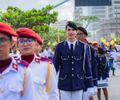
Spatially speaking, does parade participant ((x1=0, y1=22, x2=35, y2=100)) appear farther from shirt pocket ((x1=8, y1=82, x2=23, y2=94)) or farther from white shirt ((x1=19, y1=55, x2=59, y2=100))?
white shirt ((x1=19, y1=55, x2=59, y2=100))

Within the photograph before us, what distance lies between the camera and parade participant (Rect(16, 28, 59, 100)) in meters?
4.71

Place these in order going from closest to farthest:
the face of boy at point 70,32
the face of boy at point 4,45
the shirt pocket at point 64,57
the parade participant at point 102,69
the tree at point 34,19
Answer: the face of boy at point 4,45, the face of boy at point 70,32, the shirt pocket at point 64,57, the parade participant at point 102,69, the tree at point 34,19

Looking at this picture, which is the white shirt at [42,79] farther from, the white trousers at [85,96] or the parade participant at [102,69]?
the parade participant at [102,69]

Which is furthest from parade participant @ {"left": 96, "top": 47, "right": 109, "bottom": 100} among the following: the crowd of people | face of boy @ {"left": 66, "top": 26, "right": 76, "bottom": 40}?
face of boy @ {"left": 66, "top": 26, "right": 76, "bottom": 40}

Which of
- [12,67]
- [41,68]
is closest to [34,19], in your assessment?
[41,68]

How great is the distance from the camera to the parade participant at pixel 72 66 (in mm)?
6633

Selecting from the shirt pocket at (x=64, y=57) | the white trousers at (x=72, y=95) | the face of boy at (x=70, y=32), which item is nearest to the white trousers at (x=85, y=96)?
the white trousers at (x=72, y=95)

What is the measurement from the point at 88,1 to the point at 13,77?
85.7 meters

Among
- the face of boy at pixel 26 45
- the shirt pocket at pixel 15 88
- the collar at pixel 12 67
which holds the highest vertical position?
the face of boy at pixel 26 45

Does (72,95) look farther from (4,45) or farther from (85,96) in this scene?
(4,45)

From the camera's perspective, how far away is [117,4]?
159500mm

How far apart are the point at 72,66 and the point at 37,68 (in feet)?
6.26

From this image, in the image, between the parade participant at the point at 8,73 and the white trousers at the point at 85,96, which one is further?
the white trousers at the point at 85,96

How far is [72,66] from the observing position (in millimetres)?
6668
